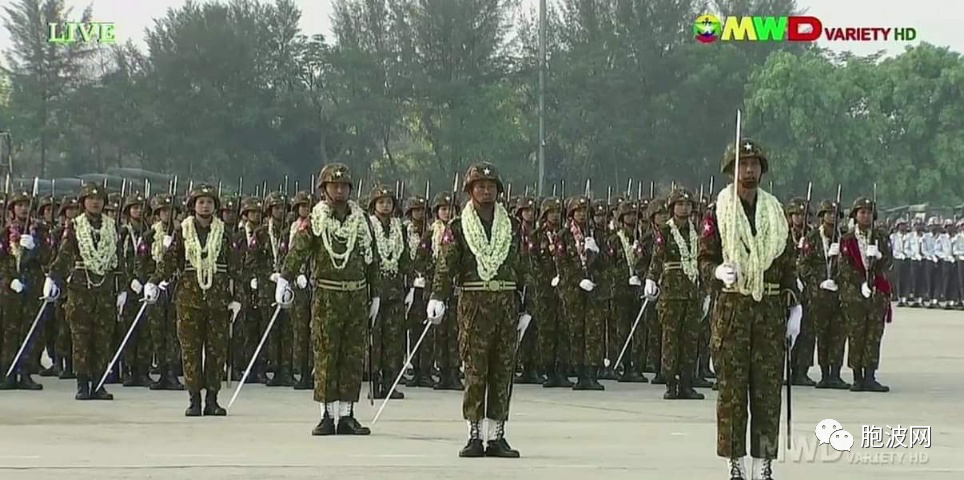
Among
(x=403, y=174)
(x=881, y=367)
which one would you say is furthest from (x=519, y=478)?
(x=403, y=174)

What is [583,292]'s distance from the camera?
18.4 metres

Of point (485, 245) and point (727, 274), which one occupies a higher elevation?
point (485, 245)

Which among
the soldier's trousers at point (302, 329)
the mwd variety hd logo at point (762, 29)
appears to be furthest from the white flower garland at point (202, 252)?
the mwd variety hd logo at point (762, 29)

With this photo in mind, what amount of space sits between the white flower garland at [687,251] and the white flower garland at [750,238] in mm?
6417

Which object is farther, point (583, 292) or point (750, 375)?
point (583, 292)

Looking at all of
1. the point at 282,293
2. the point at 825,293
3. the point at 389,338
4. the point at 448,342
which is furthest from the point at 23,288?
the point at 825,293

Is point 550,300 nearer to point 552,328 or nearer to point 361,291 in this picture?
point 552,328

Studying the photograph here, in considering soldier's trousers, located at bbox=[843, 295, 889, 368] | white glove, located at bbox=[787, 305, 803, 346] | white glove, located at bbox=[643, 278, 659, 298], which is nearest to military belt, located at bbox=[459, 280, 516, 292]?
white glove, located at bbox=[787, 305, 803, 346]

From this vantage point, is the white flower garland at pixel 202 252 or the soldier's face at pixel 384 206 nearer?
the white flower garland at pixel 202 252

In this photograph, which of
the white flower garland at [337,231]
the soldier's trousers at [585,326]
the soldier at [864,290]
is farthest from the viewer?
the soldier's trousers at [585,326]

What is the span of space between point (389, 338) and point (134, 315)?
2990 mm

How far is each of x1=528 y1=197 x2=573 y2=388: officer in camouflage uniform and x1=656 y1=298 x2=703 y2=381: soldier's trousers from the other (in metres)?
1.73

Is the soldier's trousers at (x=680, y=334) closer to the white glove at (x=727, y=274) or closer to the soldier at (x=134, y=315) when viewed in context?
the soldier at (x=134, y=315)

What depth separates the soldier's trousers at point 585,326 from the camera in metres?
18.3
